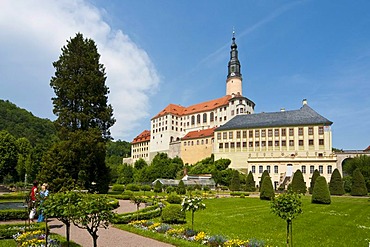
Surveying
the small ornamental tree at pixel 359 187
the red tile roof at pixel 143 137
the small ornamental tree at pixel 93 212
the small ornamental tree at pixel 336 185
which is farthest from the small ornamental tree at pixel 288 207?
the red tile roof at pixel 143 137

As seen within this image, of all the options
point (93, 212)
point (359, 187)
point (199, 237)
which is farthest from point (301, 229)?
point (359, 187)

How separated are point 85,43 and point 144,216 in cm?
2343

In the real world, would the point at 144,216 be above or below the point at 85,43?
below

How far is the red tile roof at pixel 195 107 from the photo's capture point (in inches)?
3086

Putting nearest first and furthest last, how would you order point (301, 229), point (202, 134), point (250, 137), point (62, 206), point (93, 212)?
point (93, 212), point (62, 206), point (301, 229), point (250, 137), point (202, 134)

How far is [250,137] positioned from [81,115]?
37.8 meters

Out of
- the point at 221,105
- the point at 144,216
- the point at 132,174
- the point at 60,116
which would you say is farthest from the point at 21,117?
the point at 144,216

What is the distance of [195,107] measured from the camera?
86.3 m

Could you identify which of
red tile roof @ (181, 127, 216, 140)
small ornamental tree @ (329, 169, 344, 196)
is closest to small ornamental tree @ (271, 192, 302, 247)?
small ornamental tree @ (329, 169, 344, 196)

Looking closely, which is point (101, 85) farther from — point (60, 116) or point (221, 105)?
point (221, 105)

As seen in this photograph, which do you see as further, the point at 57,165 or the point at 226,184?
the point at 226,184

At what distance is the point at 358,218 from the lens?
1703 centimetres

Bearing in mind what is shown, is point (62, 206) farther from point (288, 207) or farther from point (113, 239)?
point (288, 207)

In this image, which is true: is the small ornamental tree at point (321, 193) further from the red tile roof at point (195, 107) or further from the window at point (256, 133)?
the red tile roof at point (195, 107)
